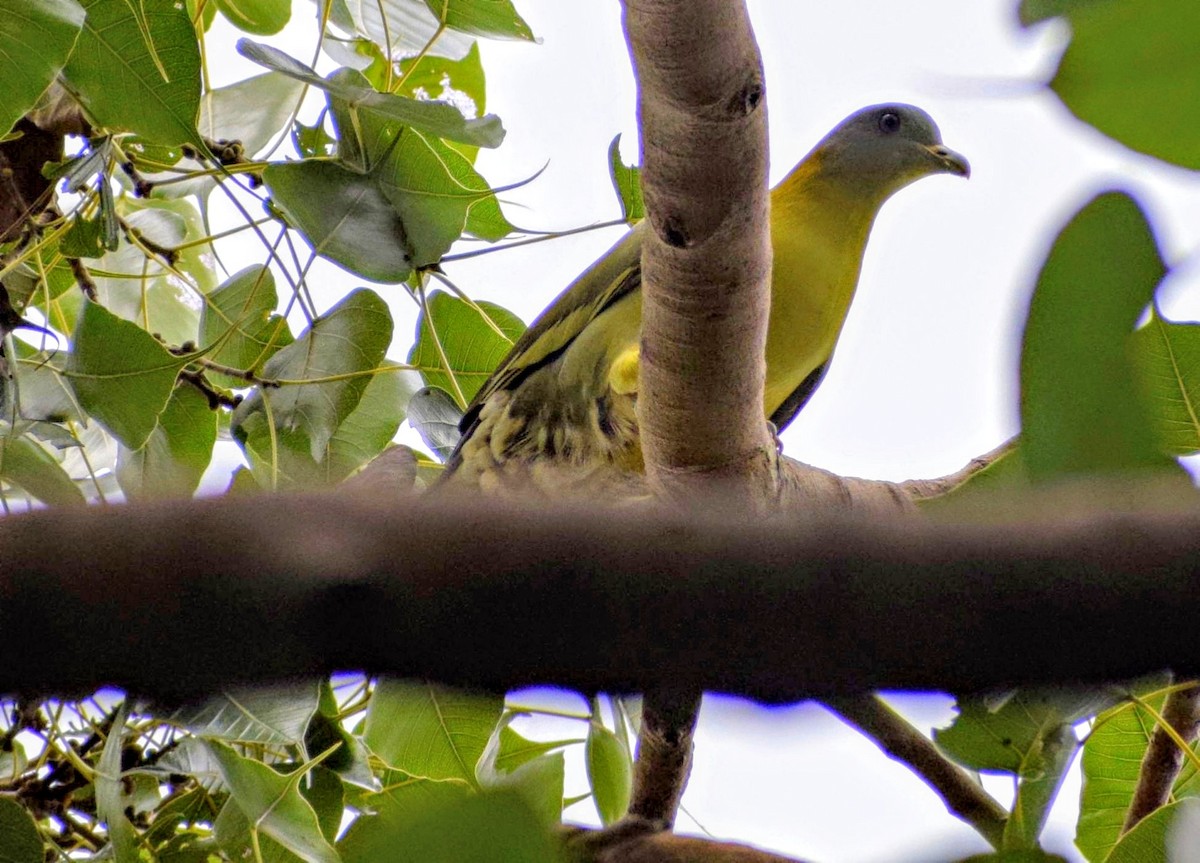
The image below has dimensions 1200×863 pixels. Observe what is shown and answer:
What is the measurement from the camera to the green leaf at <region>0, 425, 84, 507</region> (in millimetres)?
1230

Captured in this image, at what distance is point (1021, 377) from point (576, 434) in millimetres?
1373

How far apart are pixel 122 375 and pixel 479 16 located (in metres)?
0.54

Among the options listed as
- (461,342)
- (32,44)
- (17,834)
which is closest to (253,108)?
(461,342)

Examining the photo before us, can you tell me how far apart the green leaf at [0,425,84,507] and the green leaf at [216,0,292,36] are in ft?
2.00

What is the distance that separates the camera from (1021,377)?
327mm

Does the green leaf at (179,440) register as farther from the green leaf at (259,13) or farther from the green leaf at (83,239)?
the green leaf at (259,13)

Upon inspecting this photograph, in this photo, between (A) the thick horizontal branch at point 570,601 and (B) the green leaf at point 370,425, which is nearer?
(A) the thick horizontal branch at point 570,601

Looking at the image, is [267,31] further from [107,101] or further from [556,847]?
[556,847]

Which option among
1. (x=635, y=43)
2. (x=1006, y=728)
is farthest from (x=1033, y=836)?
(x=635, y=43)

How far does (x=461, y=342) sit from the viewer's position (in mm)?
1567

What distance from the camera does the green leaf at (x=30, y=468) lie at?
1.23m

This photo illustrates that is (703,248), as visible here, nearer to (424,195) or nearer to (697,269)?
(697,269)

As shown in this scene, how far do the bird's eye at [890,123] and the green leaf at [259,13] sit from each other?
905 millimetres

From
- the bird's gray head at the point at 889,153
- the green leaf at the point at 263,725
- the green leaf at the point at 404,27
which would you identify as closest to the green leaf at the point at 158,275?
the green leaf at the point at 404,27
